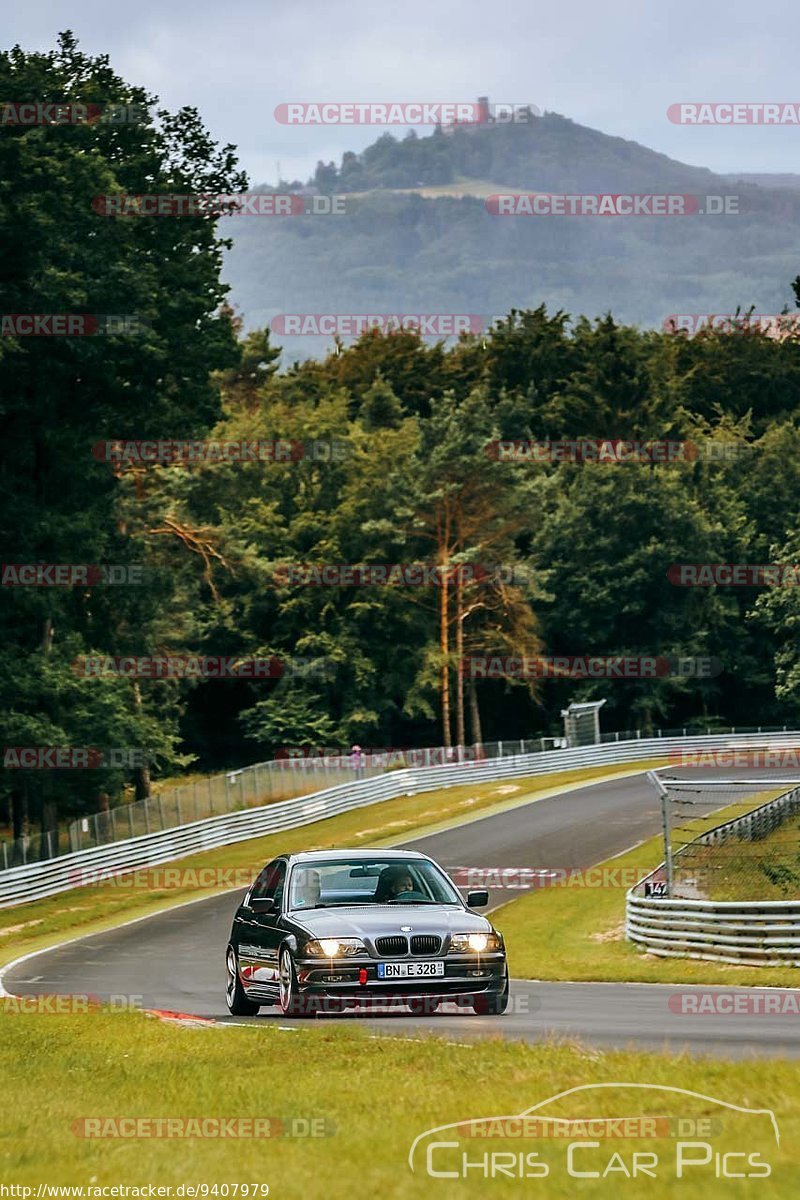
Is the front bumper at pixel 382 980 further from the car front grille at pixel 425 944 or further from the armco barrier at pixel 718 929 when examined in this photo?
the armco barrier at pixel 718 929

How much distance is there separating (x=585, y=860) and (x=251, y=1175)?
3497 cm

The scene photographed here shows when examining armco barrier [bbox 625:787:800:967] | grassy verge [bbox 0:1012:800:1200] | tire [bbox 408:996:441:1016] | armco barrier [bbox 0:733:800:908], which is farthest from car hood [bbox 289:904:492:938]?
armco barrier [bbox 0:733:800:908]

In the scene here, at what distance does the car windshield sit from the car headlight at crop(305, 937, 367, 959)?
80cm

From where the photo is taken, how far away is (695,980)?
21.5 m

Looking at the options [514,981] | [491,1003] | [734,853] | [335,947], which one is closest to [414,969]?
[335,947]

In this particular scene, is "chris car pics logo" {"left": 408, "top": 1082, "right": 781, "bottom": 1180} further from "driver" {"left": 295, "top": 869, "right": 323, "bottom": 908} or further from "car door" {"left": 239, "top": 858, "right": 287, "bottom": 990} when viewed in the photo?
"car door" {"left": 239, "top": 858, "right": 287, "bottom": 990}

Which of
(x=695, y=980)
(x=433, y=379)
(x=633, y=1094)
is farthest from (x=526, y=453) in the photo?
(x=633, y=1094)

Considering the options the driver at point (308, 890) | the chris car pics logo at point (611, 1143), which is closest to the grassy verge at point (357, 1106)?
the chris car pics logo at point (611, 1143)

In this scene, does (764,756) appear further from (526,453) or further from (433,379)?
(433,379)

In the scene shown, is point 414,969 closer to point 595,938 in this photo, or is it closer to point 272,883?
point 272,883

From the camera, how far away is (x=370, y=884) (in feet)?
52.7

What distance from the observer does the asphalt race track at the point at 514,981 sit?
1365 cm

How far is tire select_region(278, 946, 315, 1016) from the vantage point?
595 inches

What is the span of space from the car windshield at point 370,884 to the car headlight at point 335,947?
2.63 feet
